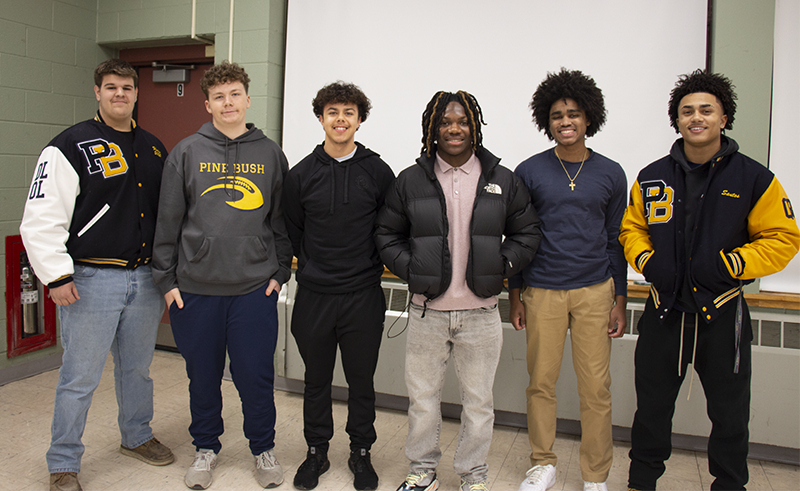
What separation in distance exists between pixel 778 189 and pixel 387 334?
190 centimetres

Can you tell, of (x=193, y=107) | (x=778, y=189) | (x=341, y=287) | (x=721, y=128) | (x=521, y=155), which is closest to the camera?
(x=778, y=189)

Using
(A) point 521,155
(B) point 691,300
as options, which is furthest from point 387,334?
(B) point 691,300

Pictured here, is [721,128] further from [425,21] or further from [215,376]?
[215,376]

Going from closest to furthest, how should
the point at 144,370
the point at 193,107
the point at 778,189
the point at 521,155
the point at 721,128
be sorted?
1. the point at 778,189
2. the point at 721,128
3. the point at 144,370
4. the point at 521,155
5. the point at 193,107

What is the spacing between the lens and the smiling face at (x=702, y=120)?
1.93 metres

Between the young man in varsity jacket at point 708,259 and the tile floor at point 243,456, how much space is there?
1.62 feet

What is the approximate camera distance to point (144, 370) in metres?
2.38

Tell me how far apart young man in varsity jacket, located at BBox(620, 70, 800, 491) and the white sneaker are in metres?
0.42

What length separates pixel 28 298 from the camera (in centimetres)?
336

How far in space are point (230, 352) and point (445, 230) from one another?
103 centimetres

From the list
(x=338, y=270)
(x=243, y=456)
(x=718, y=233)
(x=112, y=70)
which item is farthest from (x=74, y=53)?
(x=718, y=233)

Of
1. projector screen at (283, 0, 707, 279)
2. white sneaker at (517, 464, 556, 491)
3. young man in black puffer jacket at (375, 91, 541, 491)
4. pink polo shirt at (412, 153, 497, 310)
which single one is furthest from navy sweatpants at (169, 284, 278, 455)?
projector screen at (283, 0, 707, 279)

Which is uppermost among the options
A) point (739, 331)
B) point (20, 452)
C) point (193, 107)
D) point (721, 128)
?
point (193, 107)

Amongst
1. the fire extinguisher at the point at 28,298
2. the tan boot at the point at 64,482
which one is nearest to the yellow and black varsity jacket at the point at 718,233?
the tan boot at the point at 64,482
